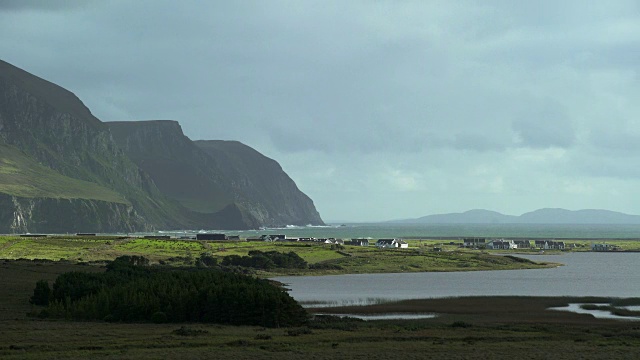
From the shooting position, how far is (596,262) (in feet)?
614

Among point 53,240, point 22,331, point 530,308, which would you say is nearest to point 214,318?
point 22,331

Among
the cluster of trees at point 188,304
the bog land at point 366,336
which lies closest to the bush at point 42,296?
the bog land at point 366,336

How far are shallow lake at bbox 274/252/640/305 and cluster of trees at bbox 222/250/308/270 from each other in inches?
555

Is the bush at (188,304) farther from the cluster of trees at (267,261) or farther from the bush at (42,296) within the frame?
the cluster of trees at (267,261)

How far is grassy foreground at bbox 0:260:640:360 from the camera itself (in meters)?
47.1

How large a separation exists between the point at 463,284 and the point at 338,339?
66.8 m

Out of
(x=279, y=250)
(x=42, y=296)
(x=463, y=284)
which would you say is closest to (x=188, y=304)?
(x=42, y=296)

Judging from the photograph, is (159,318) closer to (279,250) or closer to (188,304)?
(188,304)

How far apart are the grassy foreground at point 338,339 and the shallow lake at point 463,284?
1004 inches

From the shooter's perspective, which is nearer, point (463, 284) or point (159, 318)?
point (159, 318)

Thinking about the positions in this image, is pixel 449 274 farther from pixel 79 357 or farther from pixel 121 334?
pixel 79 357

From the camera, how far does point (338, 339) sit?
53.9 m

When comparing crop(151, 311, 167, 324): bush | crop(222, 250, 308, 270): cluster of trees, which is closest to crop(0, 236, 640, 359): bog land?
crop(151, 311, 167, 324): bush

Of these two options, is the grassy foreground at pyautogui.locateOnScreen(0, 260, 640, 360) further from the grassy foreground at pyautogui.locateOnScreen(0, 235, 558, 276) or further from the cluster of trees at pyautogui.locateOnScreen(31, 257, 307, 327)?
the grassy foreground at pyautogui.locateOnScreen(0, 235, 558, 276)
